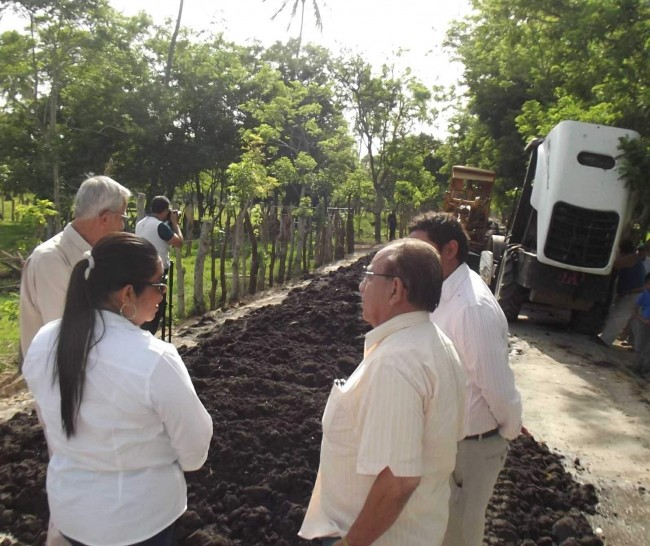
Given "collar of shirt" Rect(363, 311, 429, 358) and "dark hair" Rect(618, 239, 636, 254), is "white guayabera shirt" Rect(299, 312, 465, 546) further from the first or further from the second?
"dark hair" Rect(618, 239, 636, 254)

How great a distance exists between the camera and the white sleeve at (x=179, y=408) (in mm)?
1791

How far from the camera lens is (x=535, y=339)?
386 inches

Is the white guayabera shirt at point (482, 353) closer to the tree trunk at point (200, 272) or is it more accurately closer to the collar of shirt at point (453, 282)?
the collar of shirt at point (453, 282)

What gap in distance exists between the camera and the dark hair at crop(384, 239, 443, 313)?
6.34ft

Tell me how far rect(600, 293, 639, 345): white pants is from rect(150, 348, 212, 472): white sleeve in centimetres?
895

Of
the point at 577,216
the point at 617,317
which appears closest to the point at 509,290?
the point at 617,317

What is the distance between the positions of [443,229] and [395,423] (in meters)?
1.12

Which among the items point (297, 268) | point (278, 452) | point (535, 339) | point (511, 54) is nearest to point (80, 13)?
point (297, 268)


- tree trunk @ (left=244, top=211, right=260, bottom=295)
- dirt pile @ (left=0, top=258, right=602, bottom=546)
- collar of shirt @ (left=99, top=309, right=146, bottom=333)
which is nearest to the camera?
collar of shirt @ (left=99, top=309, right=146, bottom=333)

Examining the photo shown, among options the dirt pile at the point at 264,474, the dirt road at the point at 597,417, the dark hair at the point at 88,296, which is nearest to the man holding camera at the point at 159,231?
the dirt pile at the point at 264,474

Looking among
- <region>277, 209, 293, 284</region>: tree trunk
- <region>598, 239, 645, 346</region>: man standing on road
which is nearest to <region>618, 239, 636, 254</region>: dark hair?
<region>598, 239, 645, 346</region>: man standing on road

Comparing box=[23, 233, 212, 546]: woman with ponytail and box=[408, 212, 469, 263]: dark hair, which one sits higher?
box=[408, 212, 469, 263]: dark hair

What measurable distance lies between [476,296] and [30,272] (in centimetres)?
190

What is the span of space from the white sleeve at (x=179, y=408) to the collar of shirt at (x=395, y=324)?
529 mm
